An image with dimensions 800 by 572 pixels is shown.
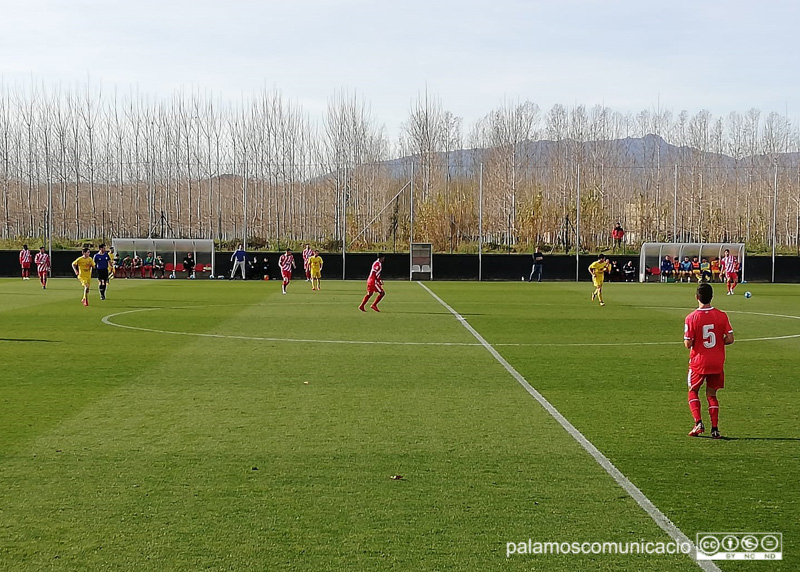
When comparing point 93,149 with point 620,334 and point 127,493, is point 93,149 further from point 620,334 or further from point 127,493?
point 127,493

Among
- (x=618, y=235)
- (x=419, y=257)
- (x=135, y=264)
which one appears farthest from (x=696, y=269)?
(x=135, y=264)

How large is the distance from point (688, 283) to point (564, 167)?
2275 cm

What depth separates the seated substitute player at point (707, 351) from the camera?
31.9 ft

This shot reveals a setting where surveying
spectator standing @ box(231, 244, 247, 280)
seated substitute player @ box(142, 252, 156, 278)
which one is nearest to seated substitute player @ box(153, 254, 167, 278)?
seated substitute player @ box(142, 252, 156, 278)

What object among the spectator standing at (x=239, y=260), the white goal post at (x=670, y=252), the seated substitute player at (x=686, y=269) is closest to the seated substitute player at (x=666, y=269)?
the white goal post at (x=670, y=252)

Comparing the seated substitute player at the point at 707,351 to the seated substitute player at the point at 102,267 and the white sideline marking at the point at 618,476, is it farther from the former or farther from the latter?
the seated substitute player at the point at 102,267

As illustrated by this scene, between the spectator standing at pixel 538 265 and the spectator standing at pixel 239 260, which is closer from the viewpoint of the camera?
the spectator standing at pixel 538 265

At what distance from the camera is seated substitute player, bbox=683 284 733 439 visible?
31.9 ft

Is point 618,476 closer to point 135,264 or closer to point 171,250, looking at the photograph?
point 135,264

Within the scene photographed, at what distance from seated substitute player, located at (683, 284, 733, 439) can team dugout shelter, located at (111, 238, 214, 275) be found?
46.1 metres

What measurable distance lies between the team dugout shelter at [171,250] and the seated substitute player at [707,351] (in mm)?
46123

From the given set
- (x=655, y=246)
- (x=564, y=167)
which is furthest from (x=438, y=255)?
(x=564, y=167)

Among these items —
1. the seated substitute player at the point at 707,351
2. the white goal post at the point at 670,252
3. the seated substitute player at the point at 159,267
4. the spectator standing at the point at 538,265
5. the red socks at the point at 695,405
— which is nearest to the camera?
the seated substitute player at the point at 707,351

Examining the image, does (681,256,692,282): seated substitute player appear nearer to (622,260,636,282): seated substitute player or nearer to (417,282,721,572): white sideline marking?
(622,260,636,282): seated substitute player
